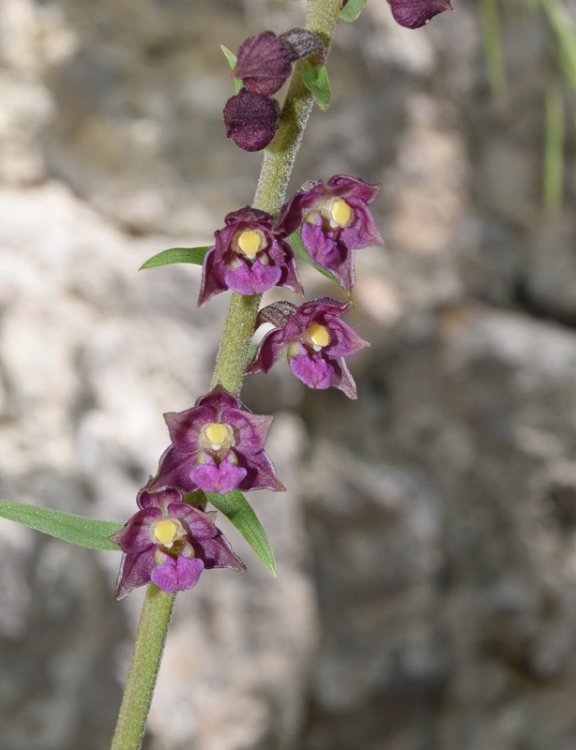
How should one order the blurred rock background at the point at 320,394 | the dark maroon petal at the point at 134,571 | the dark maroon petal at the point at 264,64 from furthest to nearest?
the blurred rock background at the point at 320,394
the dark maroon petal at the point at 134,571
the dark maroon petal at the point at 264,64

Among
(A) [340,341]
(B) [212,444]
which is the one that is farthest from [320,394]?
(B) [212,444]

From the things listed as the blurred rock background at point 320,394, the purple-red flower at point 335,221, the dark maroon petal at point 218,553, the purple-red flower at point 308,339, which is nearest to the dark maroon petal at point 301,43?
the purple-red flower at point 335,221

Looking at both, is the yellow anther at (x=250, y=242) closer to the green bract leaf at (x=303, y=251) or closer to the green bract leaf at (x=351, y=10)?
the green bract leaf at (x=303, y=251)

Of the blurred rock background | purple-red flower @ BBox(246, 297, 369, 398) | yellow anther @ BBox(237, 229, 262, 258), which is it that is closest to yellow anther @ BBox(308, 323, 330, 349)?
purple-red flower @ BBox(246, 297, 369, 398)

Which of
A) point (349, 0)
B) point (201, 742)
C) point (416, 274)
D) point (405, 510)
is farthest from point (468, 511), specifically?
point (349, 0)

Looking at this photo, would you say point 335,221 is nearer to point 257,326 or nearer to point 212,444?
point 257,326

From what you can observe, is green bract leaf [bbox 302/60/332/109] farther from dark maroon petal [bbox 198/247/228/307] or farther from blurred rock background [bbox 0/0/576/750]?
blurred rock background [bbox 0/0/576/750]
